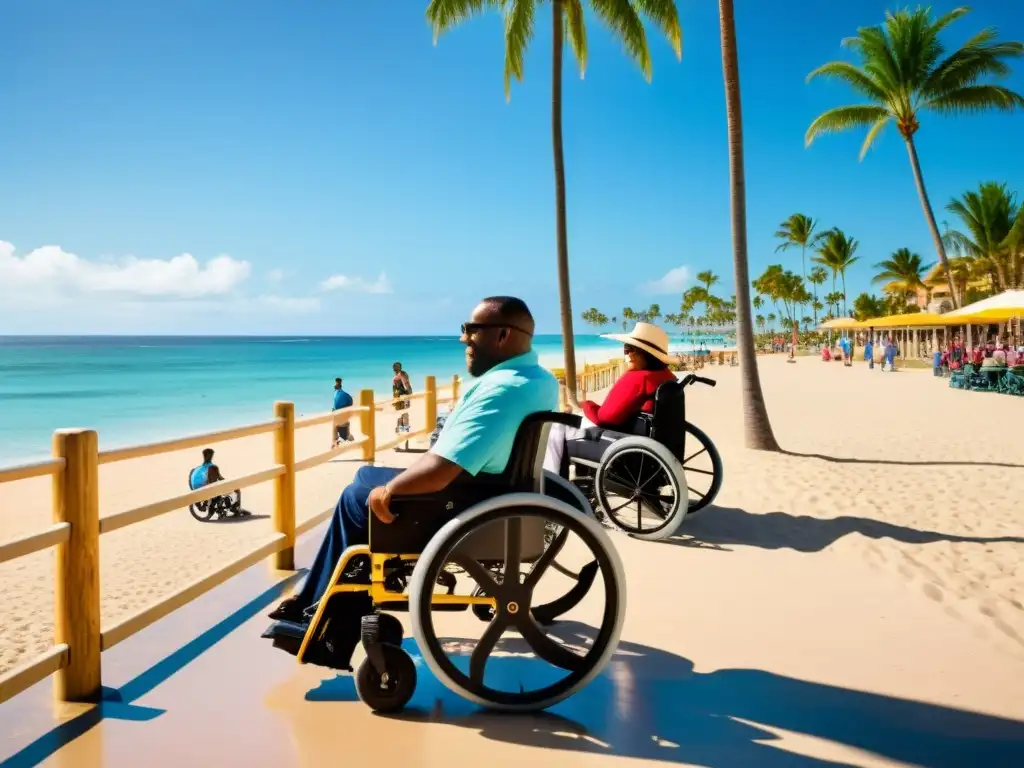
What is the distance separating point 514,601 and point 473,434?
1.88 feet

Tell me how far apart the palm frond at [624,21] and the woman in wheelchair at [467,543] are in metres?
13.2

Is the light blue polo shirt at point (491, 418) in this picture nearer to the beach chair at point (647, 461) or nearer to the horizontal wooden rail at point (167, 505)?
the horizontal wooden rail at point (167, 505)

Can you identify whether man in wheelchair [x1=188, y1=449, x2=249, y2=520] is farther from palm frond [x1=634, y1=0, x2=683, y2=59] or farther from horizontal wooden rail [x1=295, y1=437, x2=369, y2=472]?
palm frond [x1=634, y1=0, x2=683, y2=59]

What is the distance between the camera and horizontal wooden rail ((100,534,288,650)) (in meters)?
2.77

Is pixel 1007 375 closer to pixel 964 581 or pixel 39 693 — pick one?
pixel 964 581

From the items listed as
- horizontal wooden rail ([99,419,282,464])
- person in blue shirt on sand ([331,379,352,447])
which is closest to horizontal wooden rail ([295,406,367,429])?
horizontal wooden rail ([99,419,282,464])

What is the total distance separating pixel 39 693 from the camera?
8.58ft

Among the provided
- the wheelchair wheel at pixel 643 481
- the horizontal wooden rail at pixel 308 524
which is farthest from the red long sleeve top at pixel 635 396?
the horizontal wooden rail at pixel 308 524

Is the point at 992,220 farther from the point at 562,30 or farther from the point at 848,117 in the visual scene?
the point at 562,30

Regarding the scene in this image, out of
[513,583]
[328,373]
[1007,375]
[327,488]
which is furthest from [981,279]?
[513,583]

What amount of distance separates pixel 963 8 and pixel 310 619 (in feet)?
91.1

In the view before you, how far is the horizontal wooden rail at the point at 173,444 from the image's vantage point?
2.87 m

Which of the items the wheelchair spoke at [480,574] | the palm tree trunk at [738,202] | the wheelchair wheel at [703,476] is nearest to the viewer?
the wheelchair spoke at [480,574]

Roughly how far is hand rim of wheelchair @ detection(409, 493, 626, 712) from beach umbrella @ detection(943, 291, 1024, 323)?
17365 millimetres
